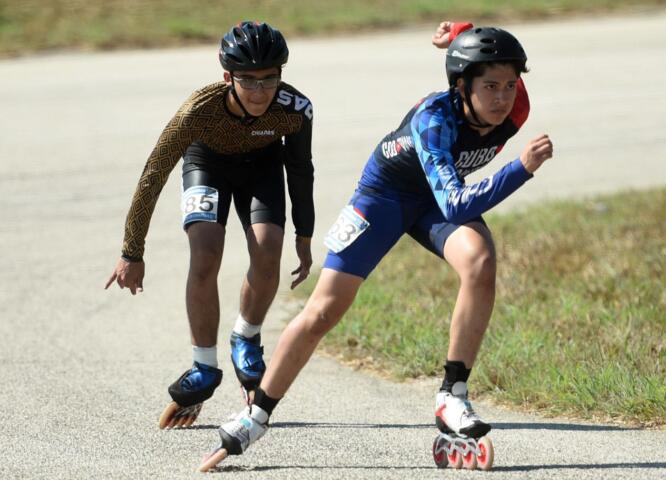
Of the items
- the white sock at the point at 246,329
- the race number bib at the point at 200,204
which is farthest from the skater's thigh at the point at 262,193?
the white sock at the point at 246,329

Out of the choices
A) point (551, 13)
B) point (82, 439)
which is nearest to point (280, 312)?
point (82, 439)

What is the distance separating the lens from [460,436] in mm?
5734

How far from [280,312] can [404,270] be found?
3.75 ft

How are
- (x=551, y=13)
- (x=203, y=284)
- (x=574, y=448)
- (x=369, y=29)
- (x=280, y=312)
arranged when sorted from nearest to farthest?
1. (x=574, y=448)
2. (x=203, y=284)
3. (x=280, y=312)
4. (x=369, y=29)
5. (x=551, y=13)

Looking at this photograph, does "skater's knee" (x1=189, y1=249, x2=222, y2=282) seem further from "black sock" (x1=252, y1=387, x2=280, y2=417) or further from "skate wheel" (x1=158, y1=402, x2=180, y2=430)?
"black sock" (x1=252, y1=387, x2=280, y2=417)

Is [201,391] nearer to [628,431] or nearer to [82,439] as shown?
[82,439]

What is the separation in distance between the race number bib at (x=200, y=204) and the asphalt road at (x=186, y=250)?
3.70 ft

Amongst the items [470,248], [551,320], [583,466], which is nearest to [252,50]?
[470,248]

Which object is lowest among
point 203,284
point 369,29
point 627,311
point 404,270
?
point 369,29

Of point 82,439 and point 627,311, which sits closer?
point 82,439

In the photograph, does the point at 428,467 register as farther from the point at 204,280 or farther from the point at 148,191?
the point at 148,191

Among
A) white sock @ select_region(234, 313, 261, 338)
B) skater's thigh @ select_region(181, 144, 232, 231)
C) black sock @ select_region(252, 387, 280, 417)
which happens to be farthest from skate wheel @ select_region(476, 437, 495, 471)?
skater's thigh @ select_region(181, 144, 232, 231)

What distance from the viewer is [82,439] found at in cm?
650

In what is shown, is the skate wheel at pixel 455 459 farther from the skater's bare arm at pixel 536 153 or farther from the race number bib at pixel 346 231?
the skater's bare arm at pixel 536 153
